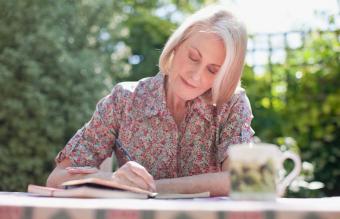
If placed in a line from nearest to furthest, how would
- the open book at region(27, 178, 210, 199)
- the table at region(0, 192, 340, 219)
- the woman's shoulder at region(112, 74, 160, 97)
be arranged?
the table at region(0, 192, 340, 219) < the open book at region(27, 178, 210, 199) < the woman's shoulder at region(112, 74, 160, 97)

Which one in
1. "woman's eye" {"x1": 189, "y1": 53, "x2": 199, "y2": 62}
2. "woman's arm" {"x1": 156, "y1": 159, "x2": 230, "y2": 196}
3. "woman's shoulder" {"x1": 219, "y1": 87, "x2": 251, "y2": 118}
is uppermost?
"woman's eye" {"x1": 189, "y1": 53, "x2": 199, "y2": 62}

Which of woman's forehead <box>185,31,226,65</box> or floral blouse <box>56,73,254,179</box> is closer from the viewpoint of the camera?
woman's forehead <box>185,31,226,65</box>

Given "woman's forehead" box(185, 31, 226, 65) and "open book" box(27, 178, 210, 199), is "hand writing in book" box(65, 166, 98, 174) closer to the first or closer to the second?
"open book" box(27, 178, 210, 199)

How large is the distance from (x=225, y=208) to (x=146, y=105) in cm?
128

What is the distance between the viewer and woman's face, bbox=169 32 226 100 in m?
1.71

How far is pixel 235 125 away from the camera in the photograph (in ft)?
5.83

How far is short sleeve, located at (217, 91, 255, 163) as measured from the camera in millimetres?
1724

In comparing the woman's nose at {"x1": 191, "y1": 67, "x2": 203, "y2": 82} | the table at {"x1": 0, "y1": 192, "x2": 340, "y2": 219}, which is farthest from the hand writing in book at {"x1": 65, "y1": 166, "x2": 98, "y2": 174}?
the table at {"x1": 0, "y1": 192, "x2": 340, "y2": 219}

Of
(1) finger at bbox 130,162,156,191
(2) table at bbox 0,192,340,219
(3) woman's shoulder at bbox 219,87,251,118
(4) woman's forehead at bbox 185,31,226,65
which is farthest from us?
(3) woman's shoulder at bbox 219,87,251,118

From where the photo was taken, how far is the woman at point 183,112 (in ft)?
5.67

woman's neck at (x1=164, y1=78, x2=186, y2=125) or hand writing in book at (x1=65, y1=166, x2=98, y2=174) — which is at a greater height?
woman's neck at (x1=164, y1=78, x2=186, y2=125)

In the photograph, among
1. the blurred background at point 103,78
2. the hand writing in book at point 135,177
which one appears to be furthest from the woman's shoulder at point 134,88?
the blurred background at point 103,78

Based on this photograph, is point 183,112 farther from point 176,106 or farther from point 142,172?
point 142,172

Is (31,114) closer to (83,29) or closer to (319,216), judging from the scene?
(83,29)
